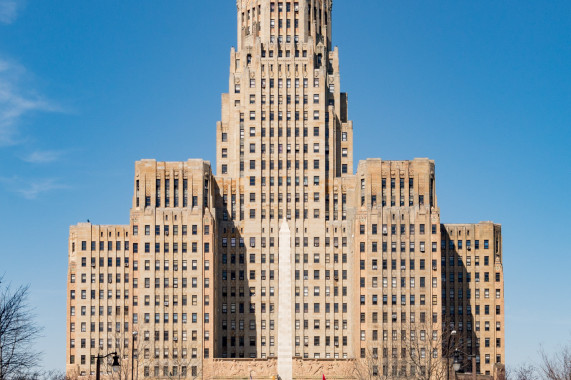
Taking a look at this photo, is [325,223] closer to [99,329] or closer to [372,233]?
[372,233]

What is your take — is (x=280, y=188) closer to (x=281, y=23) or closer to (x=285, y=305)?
(x=285, y=305)

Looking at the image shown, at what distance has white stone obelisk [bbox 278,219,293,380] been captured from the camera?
157 metres

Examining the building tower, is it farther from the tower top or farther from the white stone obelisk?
the white stone obelisk

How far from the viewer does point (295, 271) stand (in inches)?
6452

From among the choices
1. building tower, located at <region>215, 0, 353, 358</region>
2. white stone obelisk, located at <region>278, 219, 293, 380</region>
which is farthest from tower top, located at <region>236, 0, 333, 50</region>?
white stone obelisk, located at <region>278, 219, 293, 380</region>

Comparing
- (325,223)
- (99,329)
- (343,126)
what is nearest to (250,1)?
(343,126)

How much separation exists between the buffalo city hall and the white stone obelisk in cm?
24

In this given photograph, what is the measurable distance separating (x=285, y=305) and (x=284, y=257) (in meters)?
8.55

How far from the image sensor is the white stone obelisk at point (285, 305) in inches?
6176

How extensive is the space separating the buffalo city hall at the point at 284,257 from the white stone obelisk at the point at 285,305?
0.80ft

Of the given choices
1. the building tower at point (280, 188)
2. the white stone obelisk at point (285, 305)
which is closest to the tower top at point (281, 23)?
the building tower at point (280, 188)

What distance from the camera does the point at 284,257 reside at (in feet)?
533

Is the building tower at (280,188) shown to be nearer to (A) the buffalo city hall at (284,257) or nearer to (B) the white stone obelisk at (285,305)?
(A) the buffalo city hall at (284,257)

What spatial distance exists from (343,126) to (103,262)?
166ft
